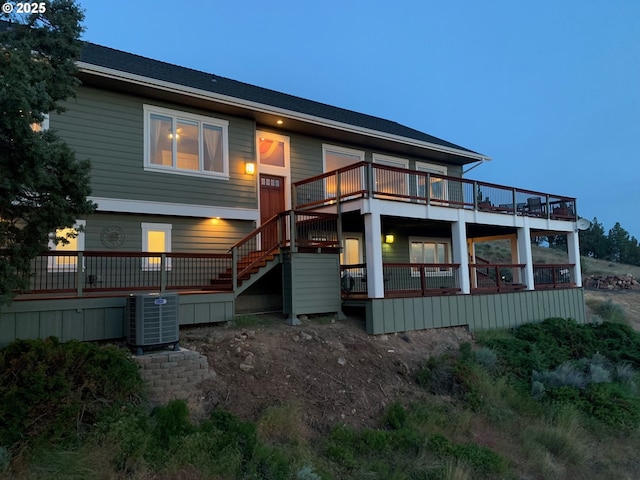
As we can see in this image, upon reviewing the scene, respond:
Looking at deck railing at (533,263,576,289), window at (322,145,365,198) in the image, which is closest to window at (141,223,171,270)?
window at (322,145,365,198)

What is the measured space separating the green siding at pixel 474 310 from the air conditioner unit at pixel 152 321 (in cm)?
490

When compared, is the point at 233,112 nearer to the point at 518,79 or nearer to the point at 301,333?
the point at 301,333

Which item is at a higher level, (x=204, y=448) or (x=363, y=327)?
(x=363, y=327)

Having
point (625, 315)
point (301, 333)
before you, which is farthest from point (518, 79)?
point (301, 333)

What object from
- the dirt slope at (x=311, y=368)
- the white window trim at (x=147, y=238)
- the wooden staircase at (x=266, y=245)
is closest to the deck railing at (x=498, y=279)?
the dirt slope at (x=311, y=368)

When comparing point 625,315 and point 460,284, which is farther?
point 625,315

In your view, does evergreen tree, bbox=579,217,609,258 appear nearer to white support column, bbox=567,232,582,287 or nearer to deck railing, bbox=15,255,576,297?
white support column, bbox=567,232,582,287

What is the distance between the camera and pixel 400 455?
23.1 ft

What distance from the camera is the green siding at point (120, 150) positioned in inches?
427

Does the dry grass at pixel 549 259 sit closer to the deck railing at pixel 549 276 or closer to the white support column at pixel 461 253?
the deck railing at pixel 549 276

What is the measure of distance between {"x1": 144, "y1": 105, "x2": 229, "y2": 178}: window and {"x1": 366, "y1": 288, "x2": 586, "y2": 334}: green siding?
5.50 metres

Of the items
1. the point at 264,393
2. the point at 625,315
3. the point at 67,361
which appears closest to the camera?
the point at 67,361

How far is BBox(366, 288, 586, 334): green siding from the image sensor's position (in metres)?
11.7

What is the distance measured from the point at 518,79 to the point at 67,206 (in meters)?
221
